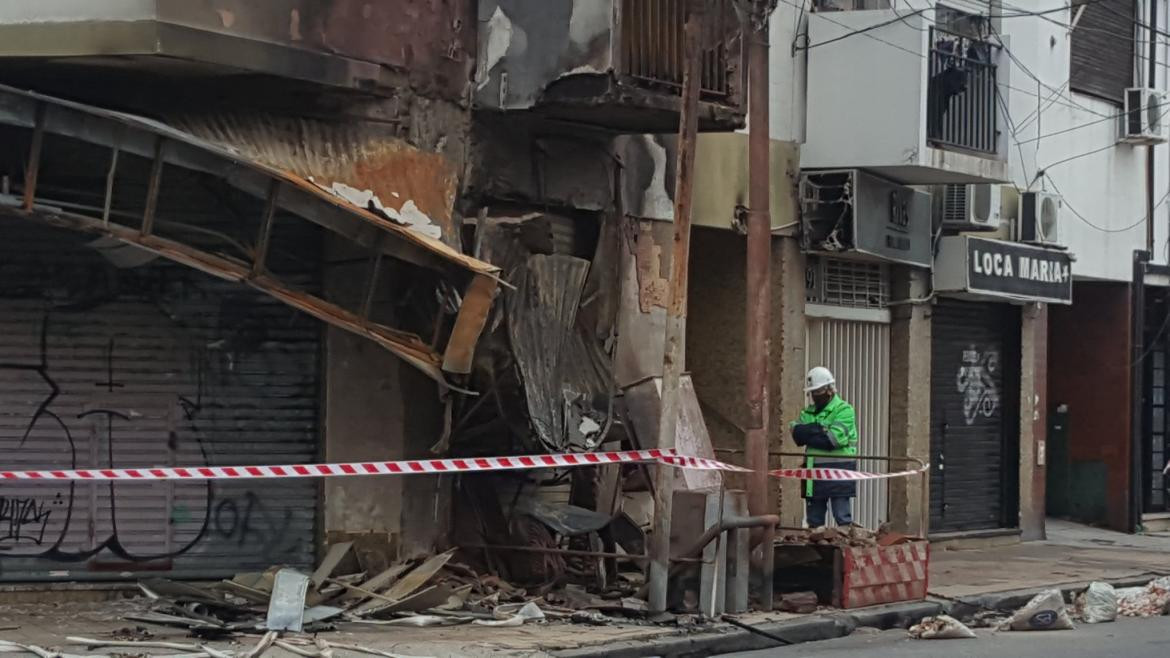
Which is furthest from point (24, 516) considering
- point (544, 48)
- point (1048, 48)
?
point (1048, 48)

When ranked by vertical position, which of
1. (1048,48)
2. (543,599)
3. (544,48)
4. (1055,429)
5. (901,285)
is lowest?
(543,599)

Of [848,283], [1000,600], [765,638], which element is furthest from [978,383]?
[765,638]

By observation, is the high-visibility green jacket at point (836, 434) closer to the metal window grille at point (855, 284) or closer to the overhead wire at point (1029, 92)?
the metal window grille at point (855, 284)

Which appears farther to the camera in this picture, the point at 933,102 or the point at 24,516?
the point at 933,102

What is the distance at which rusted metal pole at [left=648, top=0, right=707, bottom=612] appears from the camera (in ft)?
38.5

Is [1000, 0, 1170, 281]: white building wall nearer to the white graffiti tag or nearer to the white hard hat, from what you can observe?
the white graffiti tag

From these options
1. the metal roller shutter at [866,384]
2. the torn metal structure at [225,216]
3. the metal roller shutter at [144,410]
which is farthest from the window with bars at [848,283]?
the metal roller shutter at [144,410]

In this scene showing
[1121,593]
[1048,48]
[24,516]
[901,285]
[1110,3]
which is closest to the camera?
[24,516]

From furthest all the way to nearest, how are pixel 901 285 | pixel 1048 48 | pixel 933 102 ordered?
pixel 1048 48, pixel 901 285, pixel 933 102

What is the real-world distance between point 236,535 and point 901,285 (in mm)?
8012

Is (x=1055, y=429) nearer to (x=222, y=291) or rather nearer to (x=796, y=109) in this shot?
(x=796, y=109)

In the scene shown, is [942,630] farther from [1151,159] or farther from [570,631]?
[1151,159]

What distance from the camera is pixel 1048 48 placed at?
19.3 metres

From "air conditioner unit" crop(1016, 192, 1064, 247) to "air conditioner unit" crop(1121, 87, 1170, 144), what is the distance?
223 centimetres
